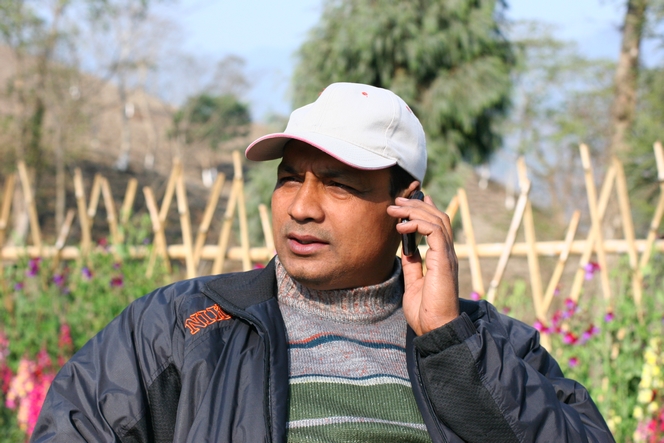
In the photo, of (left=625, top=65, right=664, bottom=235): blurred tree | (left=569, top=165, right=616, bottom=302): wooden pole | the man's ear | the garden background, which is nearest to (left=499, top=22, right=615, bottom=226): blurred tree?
the garden background

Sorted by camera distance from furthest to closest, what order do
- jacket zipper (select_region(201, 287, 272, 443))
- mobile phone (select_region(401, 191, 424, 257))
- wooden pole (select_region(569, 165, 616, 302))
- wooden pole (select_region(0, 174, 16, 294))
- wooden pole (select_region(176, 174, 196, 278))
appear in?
1. wooden pole (select_region(0, 174, 16, 294))
2. wooden pole (select_region(176, 174, 196, 278))
3. wooden pole (select_region(569, 165, 616, 302))
4. mobile phone (select_region(401, 191, 424, 257))
5. jacket zipper (select_region(201, 287, 272, 443))

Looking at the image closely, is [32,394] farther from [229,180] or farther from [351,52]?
[229,180]

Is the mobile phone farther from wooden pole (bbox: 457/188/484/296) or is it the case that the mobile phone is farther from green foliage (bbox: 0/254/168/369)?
green foliage (bbox: 0/254/168/369)

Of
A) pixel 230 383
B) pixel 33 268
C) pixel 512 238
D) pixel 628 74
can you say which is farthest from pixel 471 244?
pixel 628 74

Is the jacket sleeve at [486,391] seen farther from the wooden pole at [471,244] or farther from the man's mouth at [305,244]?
the wooden pole at [471,244]

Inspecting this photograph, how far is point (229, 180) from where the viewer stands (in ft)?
100

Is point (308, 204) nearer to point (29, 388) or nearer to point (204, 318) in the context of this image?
point (204, 318)

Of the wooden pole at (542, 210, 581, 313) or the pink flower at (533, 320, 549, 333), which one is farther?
the wooden pole at (542, 210, 581, 313)

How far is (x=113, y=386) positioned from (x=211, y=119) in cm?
2574

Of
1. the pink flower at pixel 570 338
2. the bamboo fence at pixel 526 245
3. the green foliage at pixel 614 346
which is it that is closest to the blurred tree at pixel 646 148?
the bamboo fence at pixel 526 245

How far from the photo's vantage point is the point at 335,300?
1713 millimetres

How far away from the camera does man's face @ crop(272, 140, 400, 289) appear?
1618 mm

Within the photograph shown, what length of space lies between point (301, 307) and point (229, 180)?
2934cm

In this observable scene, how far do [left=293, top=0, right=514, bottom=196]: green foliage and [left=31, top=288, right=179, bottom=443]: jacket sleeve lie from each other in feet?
20.3
